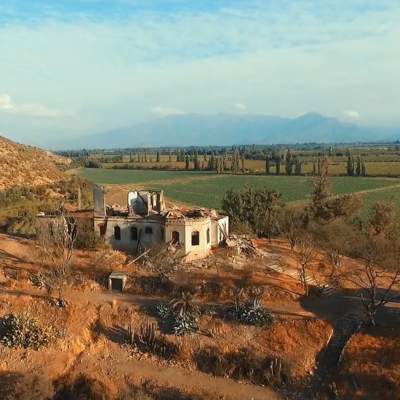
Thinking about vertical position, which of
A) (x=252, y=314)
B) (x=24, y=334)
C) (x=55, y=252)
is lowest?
(x=24, y=334)

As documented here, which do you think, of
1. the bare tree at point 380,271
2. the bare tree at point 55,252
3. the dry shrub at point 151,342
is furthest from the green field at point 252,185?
the dry shrub at point 151,342

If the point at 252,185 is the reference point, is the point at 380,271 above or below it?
below

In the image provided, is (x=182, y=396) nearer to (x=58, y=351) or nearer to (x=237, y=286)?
(x=58, y=351)

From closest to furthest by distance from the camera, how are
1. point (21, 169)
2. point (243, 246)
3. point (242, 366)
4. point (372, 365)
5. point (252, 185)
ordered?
point (372, 365) < point (242, 366) < point (243, 246) < point (21, 169) < point (252, 185)

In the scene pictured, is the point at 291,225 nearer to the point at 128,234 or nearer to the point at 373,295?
the point at 128,234

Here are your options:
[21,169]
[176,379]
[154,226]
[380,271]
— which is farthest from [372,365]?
[21,169]

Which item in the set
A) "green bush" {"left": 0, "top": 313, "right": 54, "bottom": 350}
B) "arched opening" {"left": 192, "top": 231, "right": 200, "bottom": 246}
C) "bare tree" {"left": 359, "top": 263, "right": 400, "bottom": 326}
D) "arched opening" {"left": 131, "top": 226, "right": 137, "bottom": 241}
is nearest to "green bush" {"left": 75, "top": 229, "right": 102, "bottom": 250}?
"arched opening" {"left": 131, "top": 226, "right": 137, "bottom": 241}

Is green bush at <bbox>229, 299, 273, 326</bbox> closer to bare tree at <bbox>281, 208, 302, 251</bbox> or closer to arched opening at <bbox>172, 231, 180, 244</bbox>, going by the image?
arched opening at <bbox>172, 231, 180, 244</bbox>
